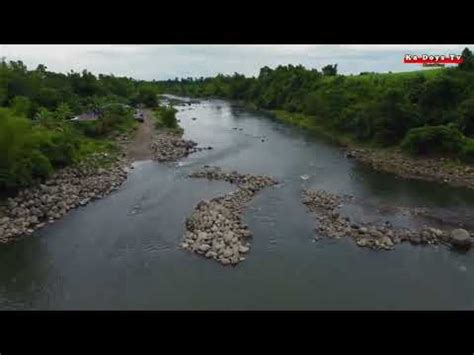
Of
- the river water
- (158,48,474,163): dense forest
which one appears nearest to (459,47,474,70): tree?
(158,48,474,163): dense forest

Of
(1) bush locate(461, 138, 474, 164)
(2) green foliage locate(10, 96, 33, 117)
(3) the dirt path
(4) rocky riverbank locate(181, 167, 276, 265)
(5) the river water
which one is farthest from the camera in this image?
(3) the dirt path

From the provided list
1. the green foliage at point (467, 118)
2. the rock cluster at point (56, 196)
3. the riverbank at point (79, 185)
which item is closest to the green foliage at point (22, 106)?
the riverbank at point (79, 185)

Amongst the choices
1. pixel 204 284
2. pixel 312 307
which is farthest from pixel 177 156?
pixel 312 307

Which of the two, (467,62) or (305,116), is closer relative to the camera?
(467,62)

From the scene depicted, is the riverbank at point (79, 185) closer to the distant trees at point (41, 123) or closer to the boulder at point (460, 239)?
the distant trees at point (41, 123)

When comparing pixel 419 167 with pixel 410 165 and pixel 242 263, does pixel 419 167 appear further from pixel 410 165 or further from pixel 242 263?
pixel 242 263

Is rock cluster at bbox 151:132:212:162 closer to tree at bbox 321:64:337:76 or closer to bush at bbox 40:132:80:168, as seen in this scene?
bush at bbox 40:132:80:168

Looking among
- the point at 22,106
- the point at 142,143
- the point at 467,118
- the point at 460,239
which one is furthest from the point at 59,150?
the point at 467,118
